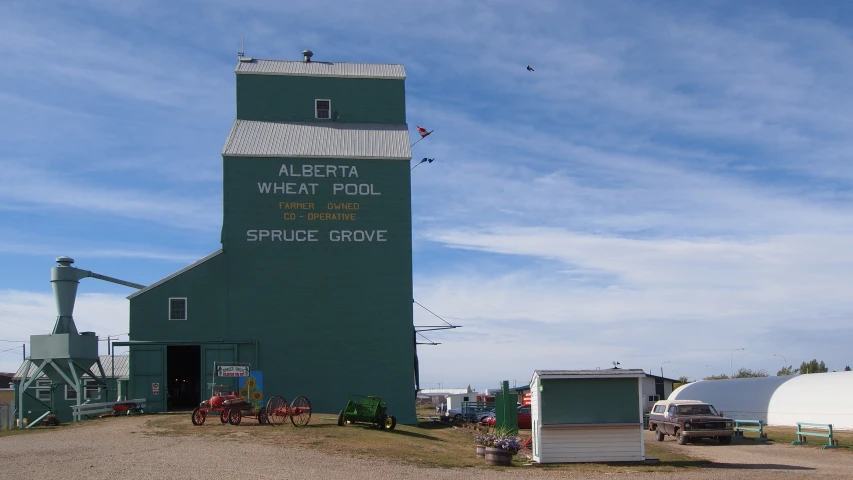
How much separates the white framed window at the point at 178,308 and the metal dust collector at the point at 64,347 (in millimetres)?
3949

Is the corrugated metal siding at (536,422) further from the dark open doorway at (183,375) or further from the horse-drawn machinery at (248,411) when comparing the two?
the dark open doorway at (183,375)

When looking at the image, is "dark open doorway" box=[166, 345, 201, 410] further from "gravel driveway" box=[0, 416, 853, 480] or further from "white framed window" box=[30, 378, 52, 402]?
"white framed window" box=[30, 378, 52, 402]

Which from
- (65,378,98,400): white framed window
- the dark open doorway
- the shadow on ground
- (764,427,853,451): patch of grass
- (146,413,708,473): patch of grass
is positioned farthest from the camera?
(65,378,98,400): white framed window

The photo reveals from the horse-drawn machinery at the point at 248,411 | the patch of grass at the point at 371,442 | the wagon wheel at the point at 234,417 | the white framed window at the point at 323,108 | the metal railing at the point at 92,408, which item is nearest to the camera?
the patch of grass at the point at 371,442

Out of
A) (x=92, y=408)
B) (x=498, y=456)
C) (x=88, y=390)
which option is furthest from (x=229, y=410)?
(x=88, y=390)

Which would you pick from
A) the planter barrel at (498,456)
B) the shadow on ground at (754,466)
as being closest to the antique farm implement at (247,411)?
the planter barrel at (498,456)

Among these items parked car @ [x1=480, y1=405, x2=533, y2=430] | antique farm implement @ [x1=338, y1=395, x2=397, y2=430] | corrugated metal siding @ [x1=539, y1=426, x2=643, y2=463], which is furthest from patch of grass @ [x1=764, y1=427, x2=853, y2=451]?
antique farm implement @ [x1=338, y1=395, x2=397, y2=430]

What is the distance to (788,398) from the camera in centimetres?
4378

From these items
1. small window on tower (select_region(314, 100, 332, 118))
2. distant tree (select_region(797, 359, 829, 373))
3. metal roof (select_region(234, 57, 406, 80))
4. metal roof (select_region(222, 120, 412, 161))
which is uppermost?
metal roof (select_region(234, 57, 406, 80))

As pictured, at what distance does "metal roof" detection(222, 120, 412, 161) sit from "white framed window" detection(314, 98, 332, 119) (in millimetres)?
734

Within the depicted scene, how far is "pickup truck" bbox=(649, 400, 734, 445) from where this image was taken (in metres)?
32.5

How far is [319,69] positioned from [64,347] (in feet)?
60.3

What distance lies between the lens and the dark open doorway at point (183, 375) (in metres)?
42.2

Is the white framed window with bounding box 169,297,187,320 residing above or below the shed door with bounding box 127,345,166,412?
above
